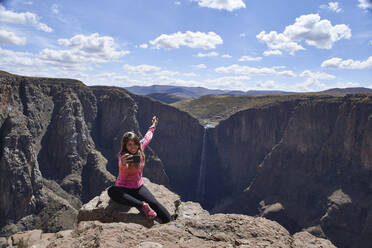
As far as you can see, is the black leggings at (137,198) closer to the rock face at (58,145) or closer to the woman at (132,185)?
the woman at (132,185)

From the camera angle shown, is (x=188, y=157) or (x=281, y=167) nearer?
(x=281, y=167)

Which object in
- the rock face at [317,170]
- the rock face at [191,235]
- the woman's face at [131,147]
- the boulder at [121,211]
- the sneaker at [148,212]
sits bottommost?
the rock face at [317,170]

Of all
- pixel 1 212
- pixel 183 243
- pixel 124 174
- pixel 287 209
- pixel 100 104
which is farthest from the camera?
pixel 100 104

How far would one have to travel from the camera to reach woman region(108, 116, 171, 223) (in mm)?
11617

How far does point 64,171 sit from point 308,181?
9508 cm

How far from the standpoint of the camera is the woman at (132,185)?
11.6m

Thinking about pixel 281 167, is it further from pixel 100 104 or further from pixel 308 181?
pixel 100 104

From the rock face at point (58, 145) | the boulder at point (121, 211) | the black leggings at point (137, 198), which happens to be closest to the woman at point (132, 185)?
the black leggings at point (137, 198)

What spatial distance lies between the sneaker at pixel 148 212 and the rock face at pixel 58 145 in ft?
270

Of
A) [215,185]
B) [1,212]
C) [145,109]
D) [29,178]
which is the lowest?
[215,185]

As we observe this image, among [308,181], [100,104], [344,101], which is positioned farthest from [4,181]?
[344,101]

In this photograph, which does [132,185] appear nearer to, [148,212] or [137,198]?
[137,198]

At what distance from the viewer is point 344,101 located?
376 ft

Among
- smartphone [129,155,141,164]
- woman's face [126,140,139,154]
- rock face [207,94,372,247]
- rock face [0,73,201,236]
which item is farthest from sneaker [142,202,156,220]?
rock face [207,94,372,247]
